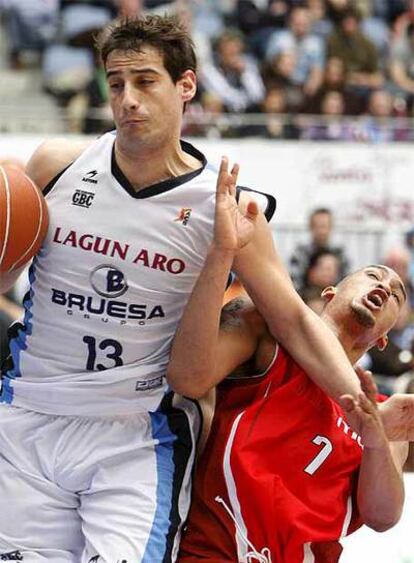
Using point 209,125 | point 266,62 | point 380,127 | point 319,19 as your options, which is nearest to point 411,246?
point 380,127

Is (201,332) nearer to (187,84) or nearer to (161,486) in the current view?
(161,486)

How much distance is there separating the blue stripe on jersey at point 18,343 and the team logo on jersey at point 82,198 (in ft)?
0.85

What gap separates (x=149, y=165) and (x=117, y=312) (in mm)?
503

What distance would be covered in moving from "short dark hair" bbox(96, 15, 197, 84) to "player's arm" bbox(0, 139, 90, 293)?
0.33 m

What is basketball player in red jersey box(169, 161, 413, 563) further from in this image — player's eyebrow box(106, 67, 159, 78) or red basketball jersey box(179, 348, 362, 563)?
player's eyebrow box(106, 67, 159, 78)

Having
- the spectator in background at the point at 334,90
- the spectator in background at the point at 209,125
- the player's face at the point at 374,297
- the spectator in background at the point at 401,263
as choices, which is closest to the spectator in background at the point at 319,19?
the spectator in background at the point at 334,90

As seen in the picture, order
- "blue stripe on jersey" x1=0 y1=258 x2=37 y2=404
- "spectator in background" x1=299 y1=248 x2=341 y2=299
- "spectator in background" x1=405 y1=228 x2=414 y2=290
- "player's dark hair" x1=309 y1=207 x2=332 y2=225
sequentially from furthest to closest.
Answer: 1. "spectator in background" x1=405 y1=228 x2=414 y2=290
2. "player's dark hair" x1=309 y1=207 x2=332 y2=225
3. "spectator in background" x1=299 y1=248 x2=341 y2=299
4. "blue stripe on jersey" x1=0 y1=258 x2=37 y2=404

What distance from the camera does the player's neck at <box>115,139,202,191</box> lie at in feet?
12.5

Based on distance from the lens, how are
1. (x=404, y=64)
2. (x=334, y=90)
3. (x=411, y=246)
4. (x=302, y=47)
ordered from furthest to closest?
(x=404, y=64) < (x=302, y=47) < (x=334, y=90) < (x=411, y=246)

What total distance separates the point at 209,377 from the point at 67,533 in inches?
27.5

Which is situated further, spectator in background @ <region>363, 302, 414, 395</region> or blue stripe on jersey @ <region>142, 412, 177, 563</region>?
spectator in background @ <region>363, 302, 414, 395</region>

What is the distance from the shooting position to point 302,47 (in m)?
13.0

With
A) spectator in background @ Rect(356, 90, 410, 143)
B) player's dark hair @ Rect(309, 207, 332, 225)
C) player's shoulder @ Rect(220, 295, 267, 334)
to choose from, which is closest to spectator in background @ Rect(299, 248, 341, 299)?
player's dark hair @ Rect(309, 207, 332, 225)

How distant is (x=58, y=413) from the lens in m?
3.86
